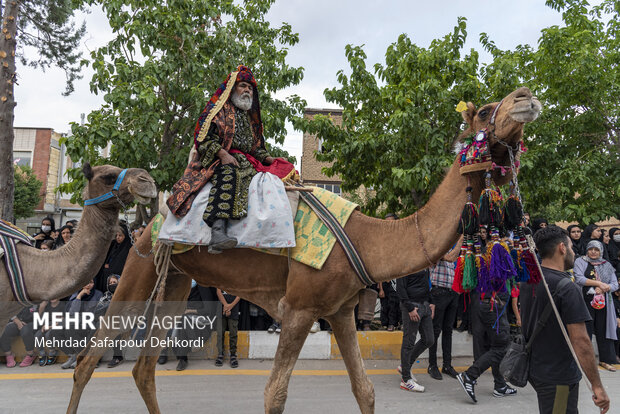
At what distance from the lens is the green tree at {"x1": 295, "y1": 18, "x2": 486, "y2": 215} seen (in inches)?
352

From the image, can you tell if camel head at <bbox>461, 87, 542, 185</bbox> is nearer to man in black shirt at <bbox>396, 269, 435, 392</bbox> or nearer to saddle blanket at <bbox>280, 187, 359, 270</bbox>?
Answer: saddle blanket at <bbox>280, 187, 359, 270</bbox>

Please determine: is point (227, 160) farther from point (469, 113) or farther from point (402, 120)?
point (402, 120)

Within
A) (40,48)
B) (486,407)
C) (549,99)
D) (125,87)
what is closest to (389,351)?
(486,407)

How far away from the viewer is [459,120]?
9430 millimetres

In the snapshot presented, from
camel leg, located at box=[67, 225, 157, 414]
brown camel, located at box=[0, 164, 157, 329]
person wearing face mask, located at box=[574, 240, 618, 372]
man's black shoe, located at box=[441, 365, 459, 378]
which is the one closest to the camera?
brown camel, located at box=[0, 164, 157, 329]

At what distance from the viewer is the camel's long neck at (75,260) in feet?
12.2

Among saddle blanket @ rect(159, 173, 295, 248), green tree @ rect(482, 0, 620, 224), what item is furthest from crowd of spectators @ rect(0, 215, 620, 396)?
saddle blanket @ rect(159, 173, 295, 248)

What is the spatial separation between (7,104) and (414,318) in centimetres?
810

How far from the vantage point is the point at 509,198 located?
3025 millimetres

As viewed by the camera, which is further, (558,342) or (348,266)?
(558,342)

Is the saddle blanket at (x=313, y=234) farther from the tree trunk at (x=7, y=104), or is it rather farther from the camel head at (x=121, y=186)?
the tree trunk at (x=7, y=104)

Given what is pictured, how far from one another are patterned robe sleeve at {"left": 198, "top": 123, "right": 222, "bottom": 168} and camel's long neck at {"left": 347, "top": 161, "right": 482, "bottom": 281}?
1.30 m

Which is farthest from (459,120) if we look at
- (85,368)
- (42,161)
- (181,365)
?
(42,161)

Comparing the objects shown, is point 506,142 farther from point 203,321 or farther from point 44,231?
point 44,231
